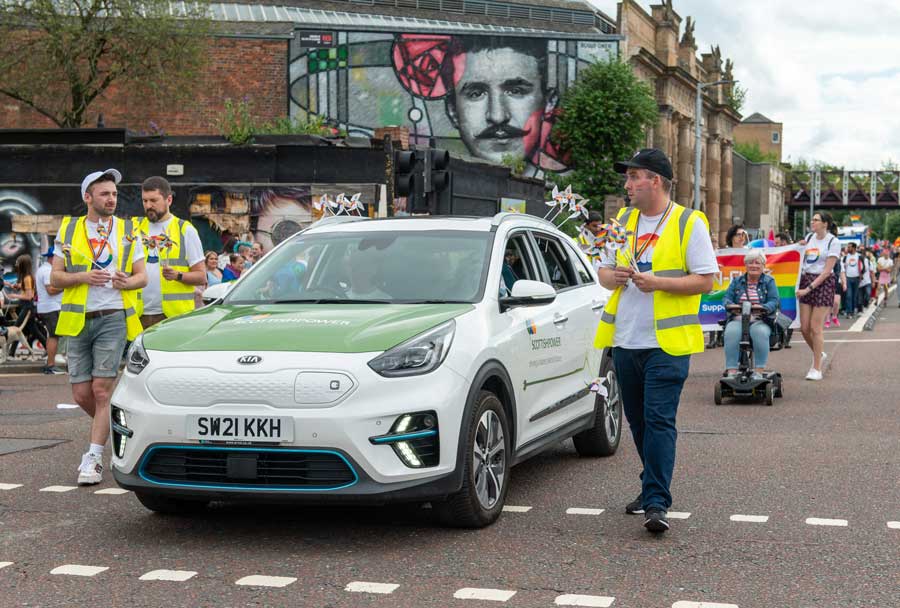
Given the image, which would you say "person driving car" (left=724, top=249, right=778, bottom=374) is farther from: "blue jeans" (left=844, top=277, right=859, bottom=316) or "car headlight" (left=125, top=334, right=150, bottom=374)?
"blue jeans" (left=844, top=277, right=859, bottom=316)

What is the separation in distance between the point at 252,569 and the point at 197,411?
80 centimetres

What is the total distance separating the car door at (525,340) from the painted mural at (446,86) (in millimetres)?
38670

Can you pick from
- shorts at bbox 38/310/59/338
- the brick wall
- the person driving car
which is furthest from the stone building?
the person driving car

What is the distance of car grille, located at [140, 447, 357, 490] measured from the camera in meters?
5.68

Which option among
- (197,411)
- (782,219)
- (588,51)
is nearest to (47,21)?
(588,51)

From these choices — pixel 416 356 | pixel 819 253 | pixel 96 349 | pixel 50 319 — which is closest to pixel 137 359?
pixel 416 356

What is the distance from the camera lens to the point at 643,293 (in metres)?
6.41

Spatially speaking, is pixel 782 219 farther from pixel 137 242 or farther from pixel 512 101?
pixel 137 242

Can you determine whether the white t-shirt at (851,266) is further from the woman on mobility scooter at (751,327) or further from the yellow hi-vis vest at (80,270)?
the yellow hi-vis vest at (80,270)

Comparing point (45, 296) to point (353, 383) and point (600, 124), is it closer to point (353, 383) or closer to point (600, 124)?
point (353, 383)

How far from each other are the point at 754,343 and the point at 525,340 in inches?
243

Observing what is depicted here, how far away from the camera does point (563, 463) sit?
27.7 feet

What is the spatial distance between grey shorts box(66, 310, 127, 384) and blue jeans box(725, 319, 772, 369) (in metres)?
6.77

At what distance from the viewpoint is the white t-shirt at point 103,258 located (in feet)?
25.4
